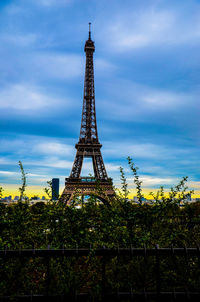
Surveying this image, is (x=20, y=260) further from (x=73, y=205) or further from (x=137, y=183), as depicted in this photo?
(x=137, y=183)

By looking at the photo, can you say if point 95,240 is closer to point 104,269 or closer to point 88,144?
point 104,269

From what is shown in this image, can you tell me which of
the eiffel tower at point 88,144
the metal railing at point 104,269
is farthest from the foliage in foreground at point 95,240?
the eiffel tower at point 88,144

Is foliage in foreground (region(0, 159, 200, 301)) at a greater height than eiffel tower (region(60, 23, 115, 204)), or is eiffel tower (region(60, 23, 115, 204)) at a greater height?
eiffel tower (region(60, 23, 115, 204))

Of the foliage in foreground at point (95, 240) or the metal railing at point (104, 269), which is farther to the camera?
the foliage in foreground at point (95, 240)

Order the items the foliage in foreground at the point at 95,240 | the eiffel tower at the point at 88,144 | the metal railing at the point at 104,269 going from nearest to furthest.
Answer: the metal railing at the point at 104,269 → the foliage in foreground at the point at 95,240 → the eiffel tower at the point at 88,144

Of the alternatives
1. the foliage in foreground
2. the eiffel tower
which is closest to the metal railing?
the foliage in foreground

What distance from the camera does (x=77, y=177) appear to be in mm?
40750

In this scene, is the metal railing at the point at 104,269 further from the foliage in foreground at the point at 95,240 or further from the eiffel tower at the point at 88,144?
the eiffel tower at the point at 88,144

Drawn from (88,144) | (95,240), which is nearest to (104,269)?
(95,240)

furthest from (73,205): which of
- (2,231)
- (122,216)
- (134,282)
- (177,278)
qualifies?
(177,278)

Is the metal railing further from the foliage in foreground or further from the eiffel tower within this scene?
the eiffel tower

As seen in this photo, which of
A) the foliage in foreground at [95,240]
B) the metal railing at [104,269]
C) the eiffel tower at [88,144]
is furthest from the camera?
the eiffel tower at [88,144]

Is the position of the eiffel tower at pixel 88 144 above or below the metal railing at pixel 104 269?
above

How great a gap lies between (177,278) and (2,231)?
368 centimetres
